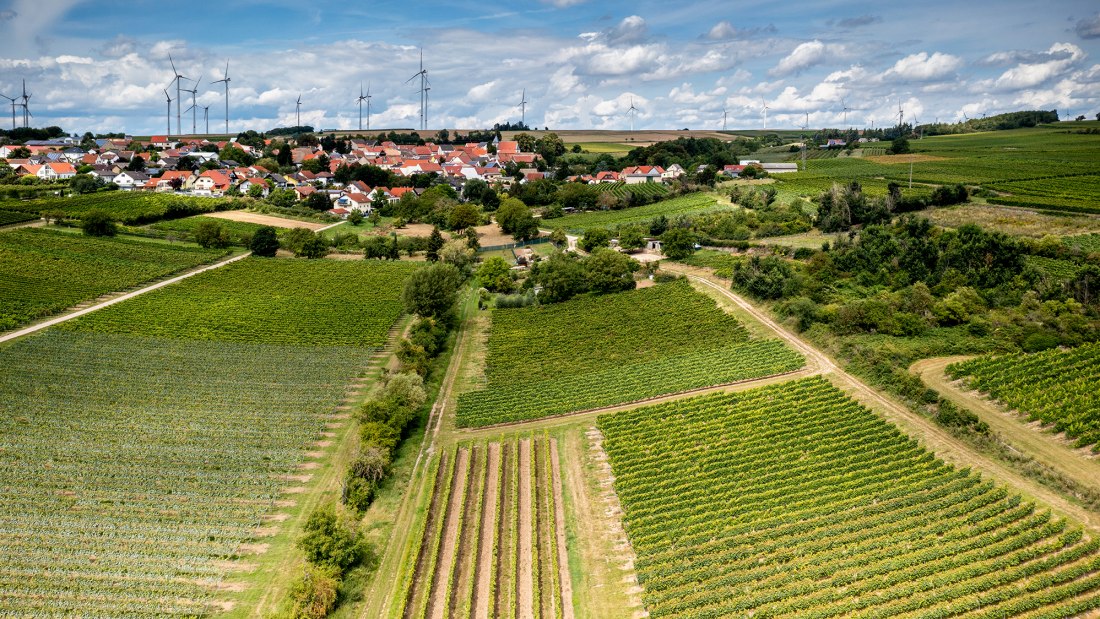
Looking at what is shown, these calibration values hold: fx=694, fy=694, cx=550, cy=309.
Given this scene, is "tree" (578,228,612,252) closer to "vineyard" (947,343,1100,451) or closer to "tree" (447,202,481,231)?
"tree" (447,202,481,231)

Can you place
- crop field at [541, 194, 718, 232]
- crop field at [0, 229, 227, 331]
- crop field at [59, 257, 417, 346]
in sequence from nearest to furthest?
crop field at [59, 257, 417, 346] → crop field at [0, 229, 227, 331] → crop field at [541, 194, 718, 232]

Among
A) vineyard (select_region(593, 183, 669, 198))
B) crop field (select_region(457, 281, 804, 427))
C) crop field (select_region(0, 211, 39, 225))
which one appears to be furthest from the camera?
vineyard (select_region(593, 183, 669, 198))

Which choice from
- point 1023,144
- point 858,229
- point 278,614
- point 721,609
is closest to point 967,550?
point 721,609

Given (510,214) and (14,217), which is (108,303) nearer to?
(14,217)

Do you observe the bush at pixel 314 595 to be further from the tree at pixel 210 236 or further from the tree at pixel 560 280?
the tree at pixel 210 236

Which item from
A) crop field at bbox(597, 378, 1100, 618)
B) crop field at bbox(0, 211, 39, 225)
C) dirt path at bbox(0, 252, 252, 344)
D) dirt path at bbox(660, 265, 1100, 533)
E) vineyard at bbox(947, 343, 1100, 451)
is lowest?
crop field at bbox(597, 378, 1100, 618)

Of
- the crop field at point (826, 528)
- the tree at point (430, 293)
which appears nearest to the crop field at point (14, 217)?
the tree at point (430, 293)

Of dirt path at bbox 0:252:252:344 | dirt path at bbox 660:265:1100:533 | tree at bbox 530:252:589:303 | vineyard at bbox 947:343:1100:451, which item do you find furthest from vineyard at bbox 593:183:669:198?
vineyard at bbox 947:343:1100:451
